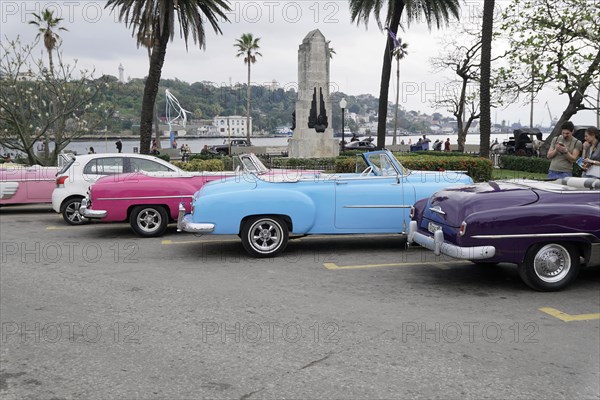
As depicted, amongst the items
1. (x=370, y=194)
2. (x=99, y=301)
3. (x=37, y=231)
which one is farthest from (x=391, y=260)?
(x=37, y=231)

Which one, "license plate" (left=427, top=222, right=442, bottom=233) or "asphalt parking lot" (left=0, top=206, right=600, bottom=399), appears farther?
"license plate" (left=427, top=222, right=442, bottom=233)

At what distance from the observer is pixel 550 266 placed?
646 cm

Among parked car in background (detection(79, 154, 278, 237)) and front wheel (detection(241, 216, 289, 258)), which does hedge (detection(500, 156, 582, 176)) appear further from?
front wheel (detection(241, 216, 289, 258))

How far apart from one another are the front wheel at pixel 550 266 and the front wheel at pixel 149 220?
621 centimetres

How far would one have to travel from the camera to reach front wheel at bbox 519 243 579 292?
6.39 m

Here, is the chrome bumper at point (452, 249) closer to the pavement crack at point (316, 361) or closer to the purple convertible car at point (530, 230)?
the purple convertible car at point (530, 230)

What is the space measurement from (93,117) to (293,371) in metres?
21.9

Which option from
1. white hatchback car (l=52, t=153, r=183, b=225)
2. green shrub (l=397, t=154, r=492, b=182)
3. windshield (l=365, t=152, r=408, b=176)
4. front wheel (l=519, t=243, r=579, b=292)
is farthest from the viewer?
green shrub (l=397, t=154, r=492, b=182)

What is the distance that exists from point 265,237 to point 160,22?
49.7 ft

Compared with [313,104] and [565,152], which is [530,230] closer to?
[565,152]

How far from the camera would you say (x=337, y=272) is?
749 centimetres

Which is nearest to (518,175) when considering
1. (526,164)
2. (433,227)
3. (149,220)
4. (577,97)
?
(526,164)

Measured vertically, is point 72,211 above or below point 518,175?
below

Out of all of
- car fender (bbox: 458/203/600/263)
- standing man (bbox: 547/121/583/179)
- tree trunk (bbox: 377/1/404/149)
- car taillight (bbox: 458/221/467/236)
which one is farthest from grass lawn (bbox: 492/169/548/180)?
car taillight (bbox: 458/221/467/236)
